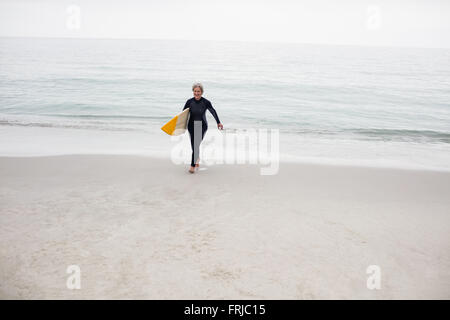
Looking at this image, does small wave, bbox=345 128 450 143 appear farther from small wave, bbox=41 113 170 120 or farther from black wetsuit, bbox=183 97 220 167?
small wave, bbox=41 113 170 120

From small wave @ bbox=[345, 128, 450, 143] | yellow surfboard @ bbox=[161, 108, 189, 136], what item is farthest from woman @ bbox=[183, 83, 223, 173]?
small wave @ bbox=[345, 128, 450, 143]

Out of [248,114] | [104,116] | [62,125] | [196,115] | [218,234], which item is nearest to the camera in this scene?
[218,234]

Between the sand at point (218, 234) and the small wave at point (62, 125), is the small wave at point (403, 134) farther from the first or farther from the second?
the small wave at point (62, 125)

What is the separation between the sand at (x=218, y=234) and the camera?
3.43 meters

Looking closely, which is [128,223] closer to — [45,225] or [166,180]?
[45,225]

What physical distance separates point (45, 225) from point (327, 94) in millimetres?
25468

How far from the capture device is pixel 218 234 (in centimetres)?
445

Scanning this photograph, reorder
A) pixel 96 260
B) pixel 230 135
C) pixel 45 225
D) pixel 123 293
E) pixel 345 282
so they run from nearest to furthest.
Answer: pixel 123 293
pixel 345 282
pixel 96 260
pixel 45 225
pixel 230 135

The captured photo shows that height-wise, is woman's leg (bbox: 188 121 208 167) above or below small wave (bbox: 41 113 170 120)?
below

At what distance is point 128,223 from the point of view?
15.4 ft

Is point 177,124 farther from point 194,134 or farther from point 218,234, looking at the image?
point 218,234

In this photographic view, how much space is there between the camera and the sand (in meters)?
3.43

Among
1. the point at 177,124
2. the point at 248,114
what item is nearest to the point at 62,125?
the point at 177,124

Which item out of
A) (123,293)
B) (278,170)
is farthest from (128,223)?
(278,170)
